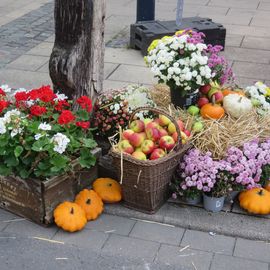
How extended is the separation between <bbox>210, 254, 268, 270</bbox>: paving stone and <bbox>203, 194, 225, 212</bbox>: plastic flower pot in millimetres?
526

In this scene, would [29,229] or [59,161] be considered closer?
[59,161]

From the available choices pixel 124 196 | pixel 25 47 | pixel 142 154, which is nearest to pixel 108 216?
pixel 124 196

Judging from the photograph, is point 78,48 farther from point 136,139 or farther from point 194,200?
point 194,200

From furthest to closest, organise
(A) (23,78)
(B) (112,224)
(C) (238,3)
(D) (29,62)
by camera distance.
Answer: (C) (238,3) < (D) (29,62) < (A) (23,78) < (B) (112,224)

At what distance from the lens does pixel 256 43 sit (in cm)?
812

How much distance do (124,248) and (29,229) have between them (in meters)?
0.73

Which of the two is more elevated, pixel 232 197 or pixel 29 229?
pixel 232 197

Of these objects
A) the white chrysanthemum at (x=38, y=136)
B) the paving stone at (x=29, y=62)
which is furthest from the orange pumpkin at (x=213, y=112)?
the paving stone at (x=29, y=62)

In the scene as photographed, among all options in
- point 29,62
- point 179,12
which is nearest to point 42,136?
point 29,62

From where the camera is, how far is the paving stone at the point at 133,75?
678 cm

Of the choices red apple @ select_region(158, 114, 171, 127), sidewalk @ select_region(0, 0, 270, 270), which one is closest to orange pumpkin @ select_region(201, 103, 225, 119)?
red apple @ select_region(158, 114, 171, 127)

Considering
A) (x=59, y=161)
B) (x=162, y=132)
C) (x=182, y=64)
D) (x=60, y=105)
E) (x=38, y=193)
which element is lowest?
(x=38, y=193)

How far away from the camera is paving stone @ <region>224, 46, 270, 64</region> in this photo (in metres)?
7.50

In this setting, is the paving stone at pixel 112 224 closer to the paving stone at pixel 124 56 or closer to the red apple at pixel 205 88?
the red apple at pixel 205 88
